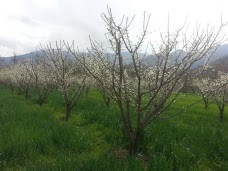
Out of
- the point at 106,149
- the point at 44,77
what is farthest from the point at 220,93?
the point at 44,77

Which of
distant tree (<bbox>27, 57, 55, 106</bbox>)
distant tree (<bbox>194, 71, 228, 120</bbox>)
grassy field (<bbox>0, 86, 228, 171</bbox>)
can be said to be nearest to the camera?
grassy field (<bbox>0, 86, 228, 171</bbox>)

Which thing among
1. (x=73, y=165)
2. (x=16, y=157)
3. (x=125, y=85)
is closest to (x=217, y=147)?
(x=125, y=85)

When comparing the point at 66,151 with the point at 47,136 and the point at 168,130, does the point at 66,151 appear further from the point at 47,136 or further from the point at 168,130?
the point at 168,130

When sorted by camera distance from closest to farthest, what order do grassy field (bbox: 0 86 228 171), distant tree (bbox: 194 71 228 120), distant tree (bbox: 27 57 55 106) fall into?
grassy field (bbox: 0 86 228 171) < distant tree (bbox: 194 71 228 120) < distant tree (bbox: 27 57 55 106)

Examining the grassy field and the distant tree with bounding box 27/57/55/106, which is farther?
the distant tree with bounding box 27/57/55/106

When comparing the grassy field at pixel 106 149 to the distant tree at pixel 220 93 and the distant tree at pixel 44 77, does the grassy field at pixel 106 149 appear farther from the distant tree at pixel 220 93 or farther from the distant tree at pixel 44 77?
the distant tree at pixel 44 77

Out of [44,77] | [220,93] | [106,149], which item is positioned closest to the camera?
[106,149]

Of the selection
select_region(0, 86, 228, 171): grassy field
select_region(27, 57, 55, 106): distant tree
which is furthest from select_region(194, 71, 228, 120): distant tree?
select_region(27, 57, 55, 106): distant tree

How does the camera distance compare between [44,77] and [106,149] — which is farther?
[44,77]

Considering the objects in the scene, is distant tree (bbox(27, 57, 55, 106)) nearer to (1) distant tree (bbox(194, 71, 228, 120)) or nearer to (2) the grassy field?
(2) the grassy field

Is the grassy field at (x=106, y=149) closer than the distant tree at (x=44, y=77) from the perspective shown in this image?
Yes

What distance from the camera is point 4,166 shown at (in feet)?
17.0

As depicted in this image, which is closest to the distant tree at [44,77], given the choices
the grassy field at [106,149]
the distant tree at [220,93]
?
the grassy field at [106,149]

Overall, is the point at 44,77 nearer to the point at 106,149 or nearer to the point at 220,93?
the point at 220,93
